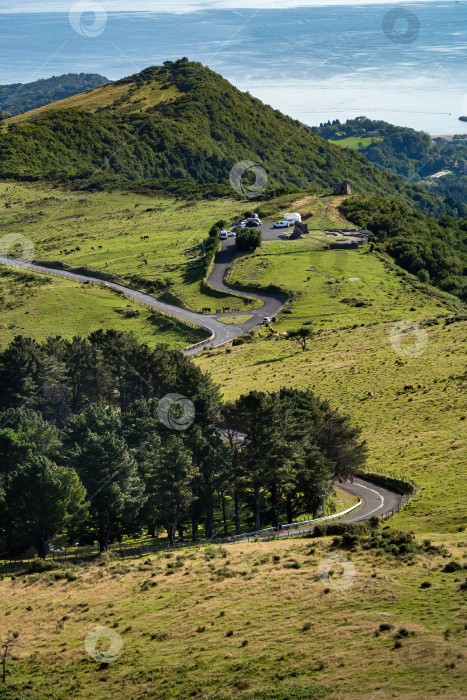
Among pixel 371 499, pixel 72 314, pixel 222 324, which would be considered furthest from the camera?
pixel 72 314

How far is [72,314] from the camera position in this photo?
122875mm

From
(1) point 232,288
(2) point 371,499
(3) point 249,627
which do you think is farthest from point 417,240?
(3) point 249,627

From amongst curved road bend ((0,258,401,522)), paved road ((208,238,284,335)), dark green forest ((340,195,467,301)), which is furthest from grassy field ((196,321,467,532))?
dark green forest ((340,195,467,301))

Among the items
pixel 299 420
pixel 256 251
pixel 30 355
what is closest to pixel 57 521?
pixel 299 420

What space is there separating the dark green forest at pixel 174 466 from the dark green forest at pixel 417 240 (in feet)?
265

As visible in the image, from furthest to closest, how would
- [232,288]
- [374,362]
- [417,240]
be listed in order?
1. [417,240]
2. [232,288]
3. [374,362]

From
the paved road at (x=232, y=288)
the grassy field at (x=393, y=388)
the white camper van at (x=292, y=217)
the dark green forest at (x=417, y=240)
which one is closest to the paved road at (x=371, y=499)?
the grassy field at (x=393, y=388)

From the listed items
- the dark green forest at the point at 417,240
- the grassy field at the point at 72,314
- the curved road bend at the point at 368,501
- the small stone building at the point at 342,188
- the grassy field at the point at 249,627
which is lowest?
the curved road bend at the point at 368,501

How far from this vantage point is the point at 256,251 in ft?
455

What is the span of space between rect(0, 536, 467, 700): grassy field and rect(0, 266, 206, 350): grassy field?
214ft

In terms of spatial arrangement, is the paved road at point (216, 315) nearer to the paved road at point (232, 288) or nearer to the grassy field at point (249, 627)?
the paved road at point (232, 288)

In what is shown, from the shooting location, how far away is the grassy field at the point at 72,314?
112062 mm

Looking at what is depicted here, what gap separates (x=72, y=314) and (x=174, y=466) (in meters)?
72.1

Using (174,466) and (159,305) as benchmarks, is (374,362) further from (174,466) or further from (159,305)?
(159,305)
